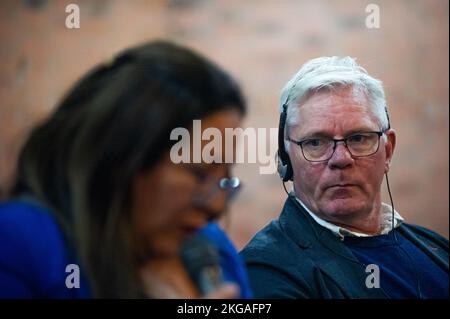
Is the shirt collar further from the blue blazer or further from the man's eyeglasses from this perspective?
the blue blazer

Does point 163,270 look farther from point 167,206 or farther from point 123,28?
point 123,28

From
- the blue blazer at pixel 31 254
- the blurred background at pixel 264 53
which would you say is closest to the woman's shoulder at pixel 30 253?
the blue blazer at pixel 31 254

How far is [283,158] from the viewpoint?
151 centimetres

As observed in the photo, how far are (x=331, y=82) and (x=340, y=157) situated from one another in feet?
0.59

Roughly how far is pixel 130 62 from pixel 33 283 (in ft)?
1.46

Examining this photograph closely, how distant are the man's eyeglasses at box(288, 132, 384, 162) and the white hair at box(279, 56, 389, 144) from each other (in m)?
0.06

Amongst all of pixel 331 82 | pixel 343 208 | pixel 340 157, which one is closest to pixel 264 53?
pixel 331 82

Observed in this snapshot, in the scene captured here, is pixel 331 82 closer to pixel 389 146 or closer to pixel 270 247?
pixel 389 146

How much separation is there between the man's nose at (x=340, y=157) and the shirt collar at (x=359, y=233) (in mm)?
128

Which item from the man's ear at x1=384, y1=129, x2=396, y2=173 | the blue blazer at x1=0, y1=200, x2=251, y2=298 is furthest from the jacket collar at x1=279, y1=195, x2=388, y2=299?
the blue blazer at x1=0, y1=200, x2=251, y2=298

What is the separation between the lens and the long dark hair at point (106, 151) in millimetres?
1096
